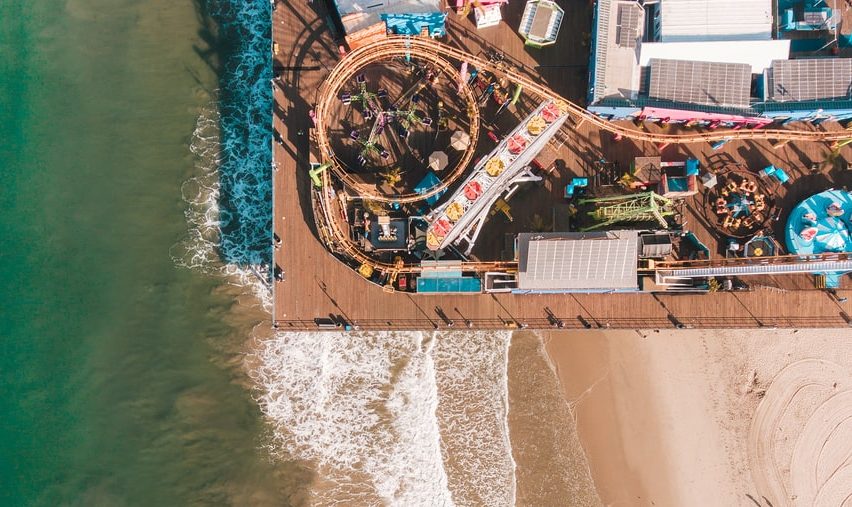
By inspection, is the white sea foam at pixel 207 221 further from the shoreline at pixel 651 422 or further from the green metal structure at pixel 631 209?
the shoreline at pixel 651 422

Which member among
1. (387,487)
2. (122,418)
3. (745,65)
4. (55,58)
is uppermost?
(55,58)

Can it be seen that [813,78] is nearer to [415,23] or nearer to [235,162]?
[415,23]

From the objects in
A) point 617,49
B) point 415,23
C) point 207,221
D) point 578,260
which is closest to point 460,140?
point 415,23

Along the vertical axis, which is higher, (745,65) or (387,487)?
Result: (745,65)

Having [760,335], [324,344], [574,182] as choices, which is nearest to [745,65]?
[574,182]

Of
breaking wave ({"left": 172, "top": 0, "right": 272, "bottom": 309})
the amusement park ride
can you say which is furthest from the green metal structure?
breaking wave ({"left": 172, "top": 0, "right": 272, "bottom": 309})

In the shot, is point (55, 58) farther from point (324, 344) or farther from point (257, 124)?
point (324, 344)

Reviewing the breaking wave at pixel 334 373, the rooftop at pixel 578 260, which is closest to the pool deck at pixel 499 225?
the rooftop at pixel 578 260
